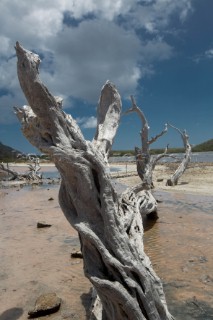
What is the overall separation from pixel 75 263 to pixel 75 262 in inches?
2.9

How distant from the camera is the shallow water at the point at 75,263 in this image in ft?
18.0

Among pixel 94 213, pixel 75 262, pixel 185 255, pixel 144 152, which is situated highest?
pixel 144 152

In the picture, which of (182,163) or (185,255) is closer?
(185,255)

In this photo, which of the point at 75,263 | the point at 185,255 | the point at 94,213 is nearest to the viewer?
the point at 94,213

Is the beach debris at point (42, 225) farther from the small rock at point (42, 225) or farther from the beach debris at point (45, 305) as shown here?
the beach debris at point (45, 305)

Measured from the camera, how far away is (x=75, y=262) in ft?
25.0

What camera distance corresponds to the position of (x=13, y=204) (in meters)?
17.3

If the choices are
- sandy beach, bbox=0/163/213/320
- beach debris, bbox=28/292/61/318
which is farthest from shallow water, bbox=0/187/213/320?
beach debris, bbox=28/292/61/318

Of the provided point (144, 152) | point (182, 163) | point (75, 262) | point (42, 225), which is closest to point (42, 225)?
point (42, 225)

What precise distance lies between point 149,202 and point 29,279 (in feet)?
17.6

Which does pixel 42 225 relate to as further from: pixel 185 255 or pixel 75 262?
pixel 185 255

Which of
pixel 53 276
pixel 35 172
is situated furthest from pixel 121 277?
pixel 35 172

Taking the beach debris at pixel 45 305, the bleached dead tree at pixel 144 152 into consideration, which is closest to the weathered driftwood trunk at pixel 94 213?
the beach debris at pixel 45 305

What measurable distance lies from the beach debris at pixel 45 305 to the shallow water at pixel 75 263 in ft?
0.38
